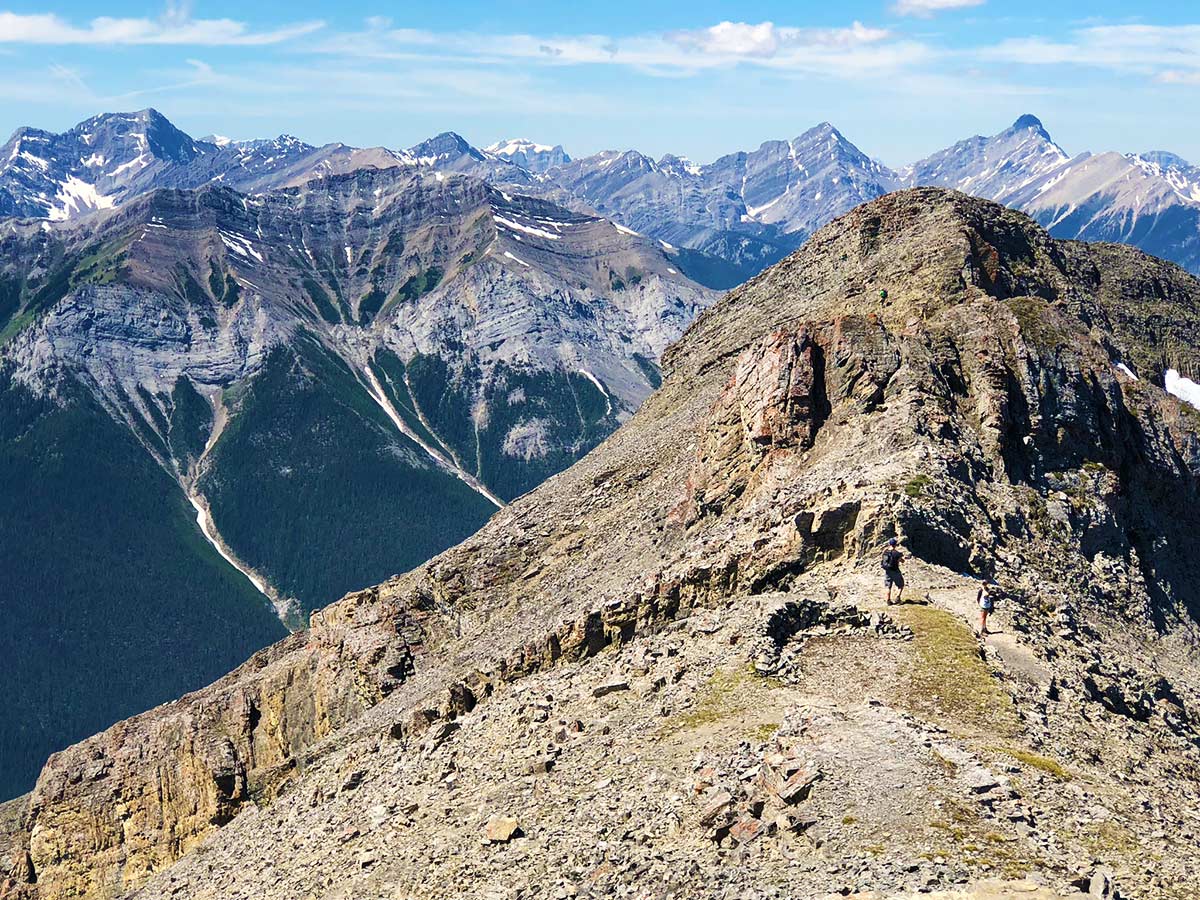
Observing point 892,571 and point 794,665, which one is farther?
point 892,571

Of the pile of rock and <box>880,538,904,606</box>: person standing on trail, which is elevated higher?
<box>880,538,904,606</box>: person standing on trail

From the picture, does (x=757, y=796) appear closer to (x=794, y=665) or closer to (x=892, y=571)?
(x=794, y=665)

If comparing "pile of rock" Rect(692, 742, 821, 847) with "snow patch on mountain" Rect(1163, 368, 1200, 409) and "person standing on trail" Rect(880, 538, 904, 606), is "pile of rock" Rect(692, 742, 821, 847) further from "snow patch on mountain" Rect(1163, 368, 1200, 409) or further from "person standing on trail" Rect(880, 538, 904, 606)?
"snow patch on mountain" Rect(1163, 368, 1200, 409)

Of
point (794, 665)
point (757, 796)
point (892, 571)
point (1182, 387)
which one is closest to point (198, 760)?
point (794, 665)

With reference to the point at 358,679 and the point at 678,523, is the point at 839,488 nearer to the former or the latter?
the point at 678,523

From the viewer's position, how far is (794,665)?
4672cm

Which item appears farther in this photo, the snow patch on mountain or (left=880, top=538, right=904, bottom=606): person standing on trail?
the snow patch on mountain

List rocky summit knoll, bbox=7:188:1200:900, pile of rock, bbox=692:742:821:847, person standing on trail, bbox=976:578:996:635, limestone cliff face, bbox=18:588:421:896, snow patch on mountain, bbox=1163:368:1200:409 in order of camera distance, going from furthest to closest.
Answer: snow patch on mountain, bbox=1163:368:1200:409
limestone cliff face, bbox=18:588:421:896
person standing on trail, bbox=976:578:996:635
rocky summit knoll, bbox=7:188:1200:900
pile of rock, bbox=692:742:821:847

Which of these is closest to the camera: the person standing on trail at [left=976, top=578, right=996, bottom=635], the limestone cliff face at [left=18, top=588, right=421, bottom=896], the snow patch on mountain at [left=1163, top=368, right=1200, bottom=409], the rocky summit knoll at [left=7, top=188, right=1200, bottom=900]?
the rocky summit knoll at [left=7, top=188, right=1200, bottom=900]

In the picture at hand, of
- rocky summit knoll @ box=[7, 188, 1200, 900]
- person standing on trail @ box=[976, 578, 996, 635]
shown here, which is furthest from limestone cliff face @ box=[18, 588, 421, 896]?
person standing on trail @ box=[976, 578, 996, 635]

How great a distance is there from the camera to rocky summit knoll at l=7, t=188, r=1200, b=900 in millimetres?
35844

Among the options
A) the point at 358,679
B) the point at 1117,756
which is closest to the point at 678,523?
the point at 358,679

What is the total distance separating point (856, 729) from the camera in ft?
129

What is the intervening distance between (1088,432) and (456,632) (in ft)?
140
